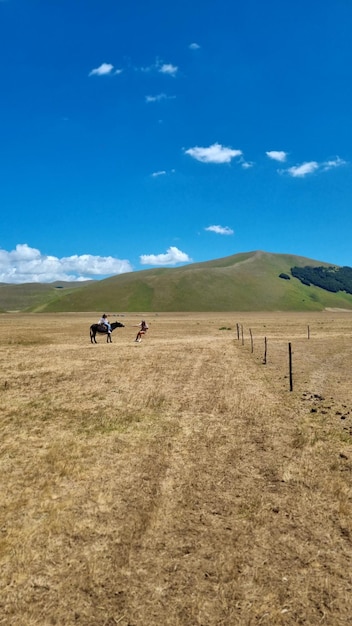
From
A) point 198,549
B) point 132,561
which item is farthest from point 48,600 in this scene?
point 198,549

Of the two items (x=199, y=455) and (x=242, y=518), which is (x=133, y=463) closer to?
(x=199, y=455)

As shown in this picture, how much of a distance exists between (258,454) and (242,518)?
3.41m

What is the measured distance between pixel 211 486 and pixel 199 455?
6.00ft

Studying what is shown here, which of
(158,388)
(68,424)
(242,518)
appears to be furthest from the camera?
(158,388)

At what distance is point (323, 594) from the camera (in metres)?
5.83

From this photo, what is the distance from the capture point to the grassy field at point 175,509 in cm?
565

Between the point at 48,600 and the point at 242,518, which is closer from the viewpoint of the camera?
the point at 48,600

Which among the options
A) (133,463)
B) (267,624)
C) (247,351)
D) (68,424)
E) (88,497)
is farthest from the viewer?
(247,351)

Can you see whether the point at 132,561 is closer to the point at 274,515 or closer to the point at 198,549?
the point at 198,549

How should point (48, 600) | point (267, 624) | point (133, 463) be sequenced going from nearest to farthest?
point (267, 624) < point (48, 600) < point (133, 463)

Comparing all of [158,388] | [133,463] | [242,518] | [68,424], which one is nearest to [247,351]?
[158,388]

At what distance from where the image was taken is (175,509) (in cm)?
804

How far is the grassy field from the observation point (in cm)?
565

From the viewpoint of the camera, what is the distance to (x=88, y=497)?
8602mm
